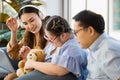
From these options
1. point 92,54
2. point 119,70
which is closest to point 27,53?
point 92,54

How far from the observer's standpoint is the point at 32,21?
2.54m

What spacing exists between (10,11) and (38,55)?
69.0 inches

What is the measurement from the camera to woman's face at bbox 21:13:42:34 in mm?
2537

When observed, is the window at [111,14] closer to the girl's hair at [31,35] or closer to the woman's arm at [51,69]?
the girl's hair at [31,35]

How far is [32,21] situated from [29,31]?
0.65 ft

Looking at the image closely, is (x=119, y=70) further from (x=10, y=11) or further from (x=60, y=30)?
(x=10, y=11)

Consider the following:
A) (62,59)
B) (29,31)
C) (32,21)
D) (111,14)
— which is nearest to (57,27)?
(62,59)

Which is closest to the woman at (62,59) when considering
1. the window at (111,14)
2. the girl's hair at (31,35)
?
the girl's hair at (31,35)

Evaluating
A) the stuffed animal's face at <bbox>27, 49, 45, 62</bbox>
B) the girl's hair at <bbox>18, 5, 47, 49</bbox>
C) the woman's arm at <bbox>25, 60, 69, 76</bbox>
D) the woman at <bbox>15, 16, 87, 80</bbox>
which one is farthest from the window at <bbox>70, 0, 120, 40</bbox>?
the woman's arm at <bbox>25, 60, 69, 76</bbox>

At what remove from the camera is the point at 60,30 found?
201 centimetres

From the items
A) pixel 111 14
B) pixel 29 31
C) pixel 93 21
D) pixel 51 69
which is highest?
pixel 93 21

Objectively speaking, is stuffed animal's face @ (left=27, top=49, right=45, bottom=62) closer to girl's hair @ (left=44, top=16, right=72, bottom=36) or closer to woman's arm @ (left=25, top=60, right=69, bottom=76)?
woman's arm @ (left=25, top=60, right=69, bottom=76)

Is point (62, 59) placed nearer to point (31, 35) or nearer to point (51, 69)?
point (51, 69)

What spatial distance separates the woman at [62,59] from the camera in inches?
76.3
